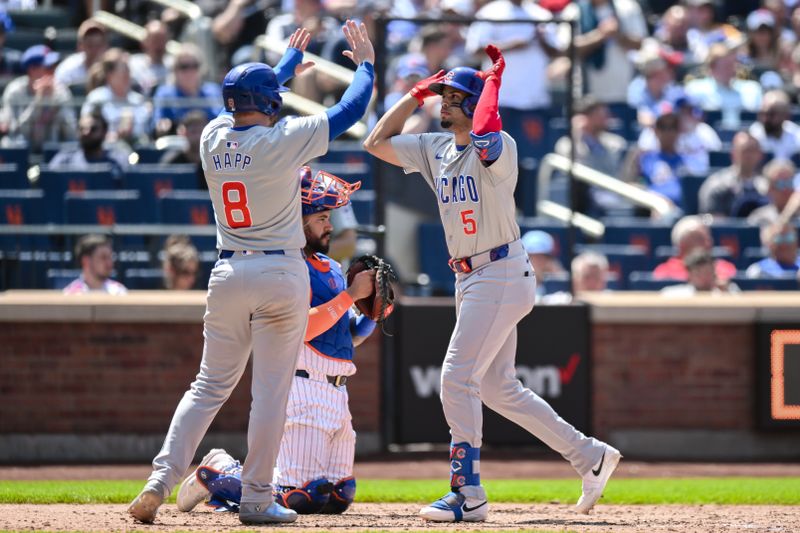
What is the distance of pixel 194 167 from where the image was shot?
1114 cm

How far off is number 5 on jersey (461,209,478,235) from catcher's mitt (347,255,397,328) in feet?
1.40

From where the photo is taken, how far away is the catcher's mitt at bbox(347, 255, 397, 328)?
21.3 ft

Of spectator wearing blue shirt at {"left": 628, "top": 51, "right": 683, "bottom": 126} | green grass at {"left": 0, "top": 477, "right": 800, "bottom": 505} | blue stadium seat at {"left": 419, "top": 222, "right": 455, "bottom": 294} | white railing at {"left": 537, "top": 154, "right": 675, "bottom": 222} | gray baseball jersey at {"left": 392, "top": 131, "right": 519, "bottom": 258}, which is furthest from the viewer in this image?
spectator wearing blue shirt at {"left": 628, "top": 51, "right": 683, "bottom": 126}

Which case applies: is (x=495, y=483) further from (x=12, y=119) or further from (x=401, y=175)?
(x=12, y=119)

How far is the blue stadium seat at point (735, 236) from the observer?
469 inches

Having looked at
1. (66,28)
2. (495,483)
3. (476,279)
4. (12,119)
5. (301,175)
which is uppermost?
(66,28)

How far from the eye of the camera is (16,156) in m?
11.2

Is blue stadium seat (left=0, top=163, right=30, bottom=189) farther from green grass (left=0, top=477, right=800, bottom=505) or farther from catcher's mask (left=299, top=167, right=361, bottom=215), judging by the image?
catcher's mask (left=299, top=167, right=361, bottom=215)

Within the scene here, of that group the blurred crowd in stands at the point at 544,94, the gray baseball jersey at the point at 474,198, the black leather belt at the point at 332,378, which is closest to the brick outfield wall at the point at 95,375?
the blurred crowd in stands at the point at 544,94

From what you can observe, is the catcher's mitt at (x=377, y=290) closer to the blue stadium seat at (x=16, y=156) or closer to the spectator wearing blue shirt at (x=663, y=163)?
the blue stadium seat at (x=16, y=156)

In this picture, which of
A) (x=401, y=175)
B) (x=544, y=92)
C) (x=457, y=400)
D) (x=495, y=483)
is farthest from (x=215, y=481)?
(x=544, y=92)

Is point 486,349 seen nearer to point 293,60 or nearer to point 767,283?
point 293,60

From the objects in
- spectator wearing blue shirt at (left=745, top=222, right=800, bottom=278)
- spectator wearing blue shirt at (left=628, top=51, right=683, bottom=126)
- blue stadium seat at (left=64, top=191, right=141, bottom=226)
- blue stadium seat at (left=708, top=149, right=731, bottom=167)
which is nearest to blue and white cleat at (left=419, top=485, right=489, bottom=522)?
blue stadium seat at (left=64, top=191, right=141, bottom=226)

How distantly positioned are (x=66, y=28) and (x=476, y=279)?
1021 cm
